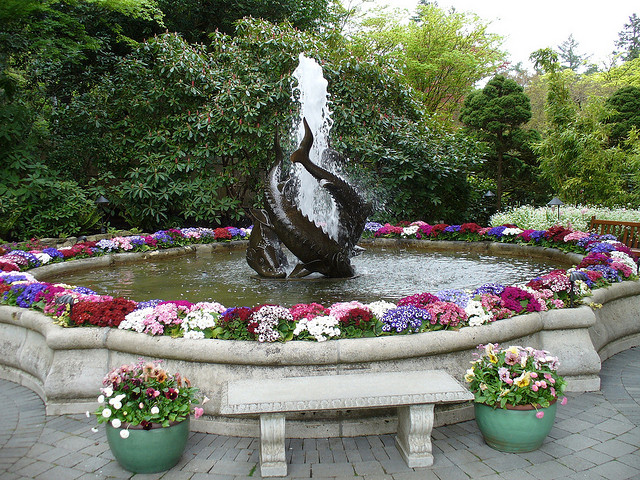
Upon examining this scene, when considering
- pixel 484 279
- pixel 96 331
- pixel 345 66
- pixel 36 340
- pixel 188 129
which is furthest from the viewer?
Result: pixel 345 66

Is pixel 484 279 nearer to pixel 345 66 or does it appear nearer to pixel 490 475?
pixel 490 475

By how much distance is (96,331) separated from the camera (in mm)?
4648

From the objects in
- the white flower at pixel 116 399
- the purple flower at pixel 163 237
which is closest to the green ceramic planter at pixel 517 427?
the white flower at pixel 116 399

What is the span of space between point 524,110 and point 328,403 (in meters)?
18.5

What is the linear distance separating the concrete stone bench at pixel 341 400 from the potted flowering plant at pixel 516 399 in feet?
1.01

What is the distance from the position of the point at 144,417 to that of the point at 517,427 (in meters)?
2.82

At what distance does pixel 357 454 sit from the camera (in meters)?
3.92

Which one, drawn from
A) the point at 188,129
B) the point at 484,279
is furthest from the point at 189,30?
the point at 484,279

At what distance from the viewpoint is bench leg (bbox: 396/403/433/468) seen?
3.72 metres

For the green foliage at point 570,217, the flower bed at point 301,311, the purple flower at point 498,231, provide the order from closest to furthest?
the flower bed at point 301,311, the purple flower at point 498,231, the green foliage at point 570,217

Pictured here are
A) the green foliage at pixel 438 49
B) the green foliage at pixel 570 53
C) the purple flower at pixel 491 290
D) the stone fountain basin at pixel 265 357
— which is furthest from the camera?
the green foliage at pixel 570 53

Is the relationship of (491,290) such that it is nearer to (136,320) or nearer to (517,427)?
(517,427)

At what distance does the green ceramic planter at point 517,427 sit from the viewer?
3.80 metres

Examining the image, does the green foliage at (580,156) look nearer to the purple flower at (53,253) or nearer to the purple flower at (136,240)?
the purple flower at (136,240)
